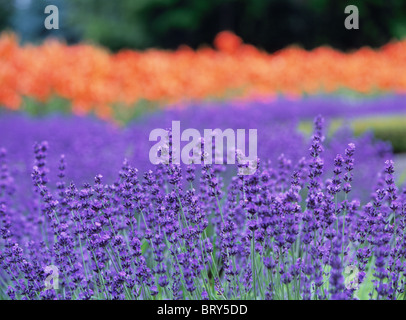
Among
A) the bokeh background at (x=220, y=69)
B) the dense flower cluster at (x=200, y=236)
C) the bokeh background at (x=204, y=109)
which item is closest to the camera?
the dense flower cluster at (x=200, y=236)

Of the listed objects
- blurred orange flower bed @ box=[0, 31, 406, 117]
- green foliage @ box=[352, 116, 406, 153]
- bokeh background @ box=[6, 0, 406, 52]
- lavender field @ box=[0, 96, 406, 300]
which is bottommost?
lavender field @ box=[0, 96, 406, 300]

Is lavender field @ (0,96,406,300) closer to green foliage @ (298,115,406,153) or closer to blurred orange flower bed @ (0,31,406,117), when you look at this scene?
green foliage @ (298,115,406,153)

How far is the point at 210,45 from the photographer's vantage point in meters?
15.0

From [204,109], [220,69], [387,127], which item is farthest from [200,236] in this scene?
[220,69]

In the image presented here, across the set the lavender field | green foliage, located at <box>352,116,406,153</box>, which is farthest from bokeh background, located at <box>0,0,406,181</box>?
the lavender field

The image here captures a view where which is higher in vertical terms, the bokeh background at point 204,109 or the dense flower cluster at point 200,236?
the bokeh background at point 204,109

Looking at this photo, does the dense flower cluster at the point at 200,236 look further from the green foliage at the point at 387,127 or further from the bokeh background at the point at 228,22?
the bokeh background at the point at 228,22

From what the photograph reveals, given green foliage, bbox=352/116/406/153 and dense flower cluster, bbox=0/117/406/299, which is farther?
green foliage, bbox=352/116/406/153

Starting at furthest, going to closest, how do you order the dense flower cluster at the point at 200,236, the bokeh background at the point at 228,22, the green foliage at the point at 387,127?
the bokeh background at the point at 228,22, the green foliage at the point at 387,127, the dense flower cluster at the point at 200,236

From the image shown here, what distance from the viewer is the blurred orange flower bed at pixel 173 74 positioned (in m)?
6.46

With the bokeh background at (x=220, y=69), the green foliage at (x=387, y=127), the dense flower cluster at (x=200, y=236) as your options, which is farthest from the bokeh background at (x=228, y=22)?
the dense flower cluster at (x=200, y=236)

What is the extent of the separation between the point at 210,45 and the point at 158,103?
7798 mm

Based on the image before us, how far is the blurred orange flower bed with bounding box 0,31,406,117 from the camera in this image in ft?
21.2

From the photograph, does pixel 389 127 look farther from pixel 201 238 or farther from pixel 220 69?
pixel 201 238
